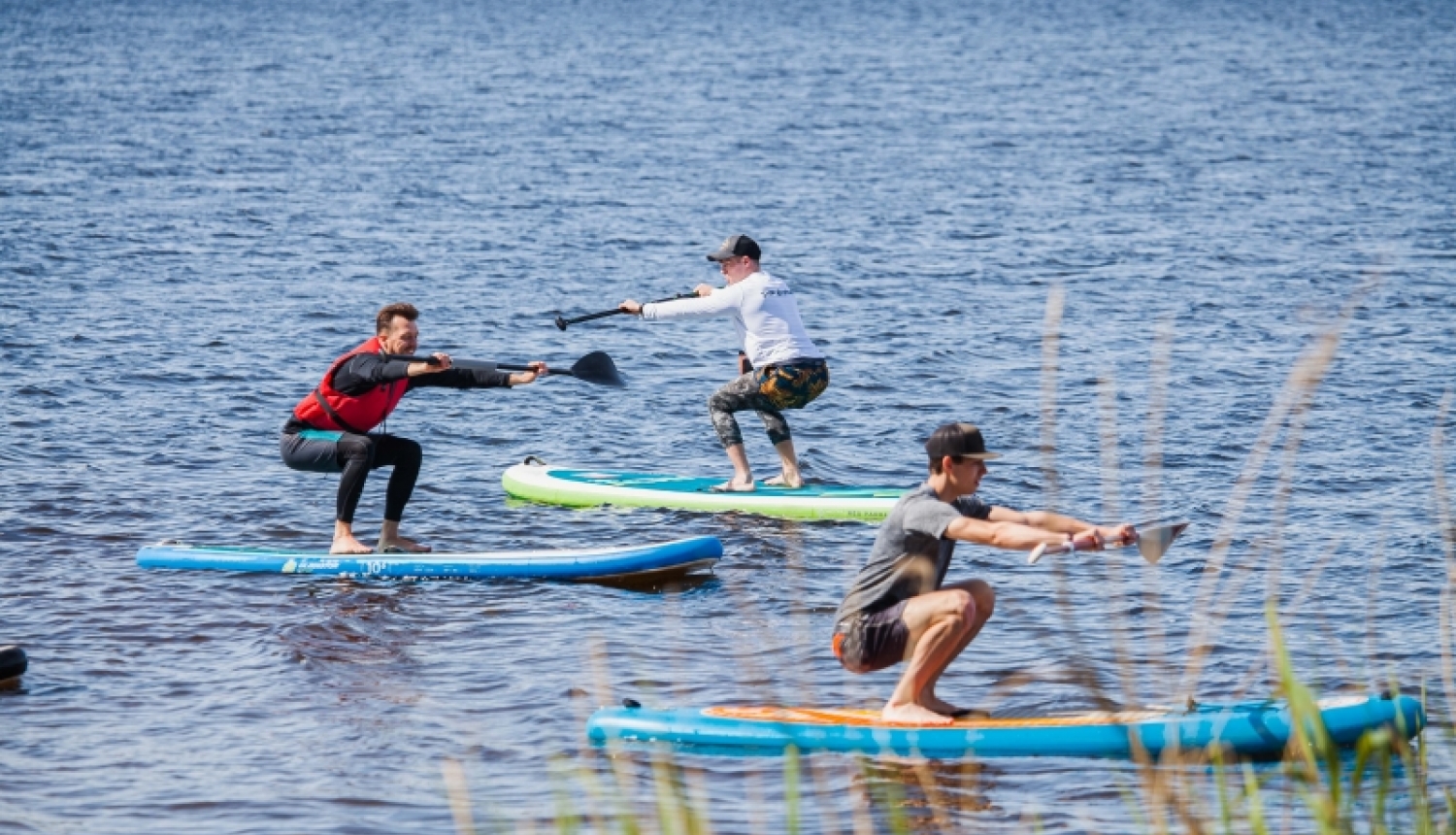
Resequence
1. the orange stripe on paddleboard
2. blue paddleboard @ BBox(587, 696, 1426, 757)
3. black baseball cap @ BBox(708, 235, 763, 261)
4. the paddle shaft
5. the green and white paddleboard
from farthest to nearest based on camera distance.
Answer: the green and white paddleboard
black baseball cap @ BBox(708, 235, 763, 261)
the paddle shaft
the orange stripe on paddleboard
blue paddleboard @ BBox(587, 696, 1426, 757)

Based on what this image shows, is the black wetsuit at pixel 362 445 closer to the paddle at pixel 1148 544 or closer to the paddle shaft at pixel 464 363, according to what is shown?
the paddle shaft at pixel 464 363

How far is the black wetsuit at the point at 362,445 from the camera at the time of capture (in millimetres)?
11836

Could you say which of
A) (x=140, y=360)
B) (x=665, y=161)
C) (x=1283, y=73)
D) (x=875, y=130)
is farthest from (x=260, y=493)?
(x=1283, y=73)

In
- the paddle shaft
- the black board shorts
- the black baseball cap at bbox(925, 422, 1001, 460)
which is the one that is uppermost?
the paddle shaft

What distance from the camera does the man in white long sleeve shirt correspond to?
44.9 feet

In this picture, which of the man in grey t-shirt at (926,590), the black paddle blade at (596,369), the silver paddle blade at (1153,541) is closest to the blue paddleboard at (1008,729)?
the man in grey t-shirt at (926,590)

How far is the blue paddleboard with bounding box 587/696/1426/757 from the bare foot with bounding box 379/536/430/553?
3723 mm

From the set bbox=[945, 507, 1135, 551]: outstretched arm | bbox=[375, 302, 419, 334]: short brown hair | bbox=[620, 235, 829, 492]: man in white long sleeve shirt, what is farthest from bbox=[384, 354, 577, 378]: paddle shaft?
bbox=[945, 507, 1135, 551]: outstretched arm

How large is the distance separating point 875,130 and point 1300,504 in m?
28.9

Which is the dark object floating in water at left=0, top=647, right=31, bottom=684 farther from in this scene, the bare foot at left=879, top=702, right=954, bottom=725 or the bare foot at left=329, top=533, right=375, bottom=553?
the bare foot at left=879, top=702, right=954, bottom=725

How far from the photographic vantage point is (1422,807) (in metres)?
5.54

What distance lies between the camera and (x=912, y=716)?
339 inches

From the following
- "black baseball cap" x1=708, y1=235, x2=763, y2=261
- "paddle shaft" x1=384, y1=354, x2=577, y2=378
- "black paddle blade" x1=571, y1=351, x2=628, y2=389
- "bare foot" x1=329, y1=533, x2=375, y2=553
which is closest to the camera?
"paddle shaft" x1=384, y1=354, x2=577, y2=378

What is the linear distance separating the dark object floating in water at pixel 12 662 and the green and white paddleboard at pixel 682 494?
16.5 feet
